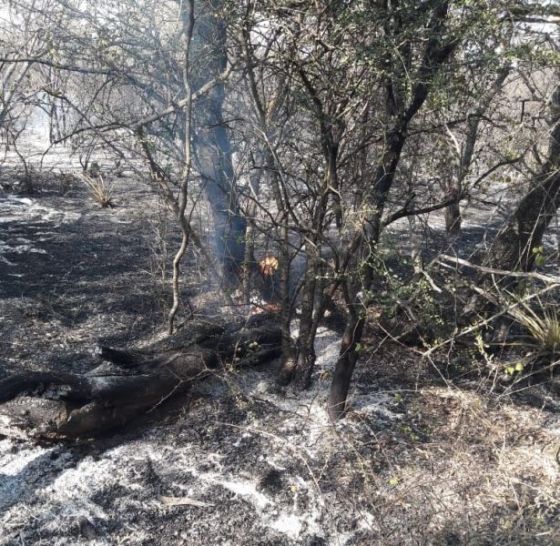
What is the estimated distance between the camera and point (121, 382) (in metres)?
3.32

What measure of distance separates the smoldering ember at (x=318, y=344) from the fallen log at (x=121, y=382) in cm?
1

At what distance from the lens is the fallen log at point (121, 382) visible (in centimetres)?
305

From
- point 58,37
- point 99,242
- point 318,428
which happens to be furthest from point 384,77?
point 99,242

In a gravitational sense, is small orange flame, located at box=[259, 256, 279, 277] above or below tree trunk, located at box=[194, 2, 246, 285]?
below

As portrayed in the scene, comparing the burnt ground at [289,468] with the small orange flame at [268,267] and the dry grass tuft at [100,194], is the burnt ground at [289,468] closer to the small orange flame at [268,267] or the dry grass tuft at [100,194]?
the small orange flame at [268,267]

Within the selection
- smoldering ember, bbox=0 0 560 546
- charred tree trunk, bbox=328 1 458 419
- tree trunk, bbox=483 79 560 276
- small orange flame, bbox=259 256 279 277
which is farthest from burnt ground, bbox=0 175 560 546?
tree trunk, bbox=483 79 560 276

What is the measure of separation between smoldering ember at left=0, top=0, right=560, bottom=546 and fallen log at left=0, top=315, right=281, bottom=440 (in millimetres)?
13

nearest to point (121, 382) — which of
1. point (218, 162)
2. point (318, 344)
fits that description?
point (318, 344)

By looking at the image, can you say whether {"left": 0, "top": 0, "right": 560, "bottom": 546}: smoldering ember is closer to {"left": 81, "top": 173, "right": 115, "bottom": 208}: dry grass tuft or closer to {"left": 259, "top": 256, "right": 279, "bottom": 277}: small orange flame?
{"left": 259, "top": 256, "right": 279, "bottom": 277}: small orange flame

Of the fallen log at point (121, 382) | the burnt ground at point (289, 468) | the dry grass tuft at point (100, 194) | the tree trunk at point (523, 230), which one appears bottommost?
the burnt ground at point (289, 468)

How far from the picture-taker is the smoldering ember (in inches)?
106

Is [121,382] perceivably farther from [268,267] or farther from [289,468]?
[268,267]

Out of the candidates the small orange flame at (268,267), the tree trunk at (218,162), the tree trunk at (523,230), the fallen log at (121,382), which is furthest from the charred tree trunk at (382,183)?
the small orange flame at (268,267)

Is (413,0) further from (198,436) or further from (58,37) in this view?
(58,37)
